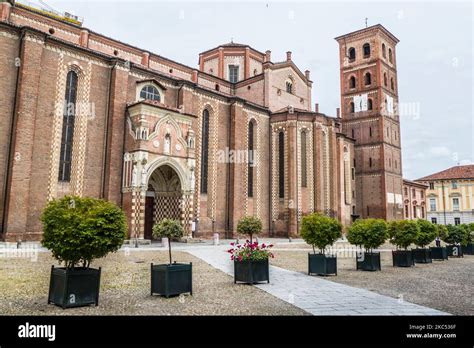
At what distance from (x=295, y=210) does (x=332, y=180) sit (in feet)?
20.0

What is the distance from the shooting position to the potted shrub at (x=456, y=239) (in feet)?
67.4

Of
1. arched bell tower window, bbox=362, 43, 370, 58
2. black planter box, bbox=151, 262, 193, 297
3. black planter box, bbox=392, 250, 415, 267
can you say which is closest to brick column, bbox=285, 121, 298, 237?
black planter box, bbox=392, 250, 415, 267

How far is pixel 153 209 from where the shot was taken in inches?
1069

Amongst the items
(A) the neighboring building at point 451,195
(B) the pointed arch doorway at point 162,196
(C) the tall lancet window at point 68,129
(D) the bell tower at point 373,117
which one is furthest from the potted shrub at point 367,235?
(A) the neighboring building at point 451,195

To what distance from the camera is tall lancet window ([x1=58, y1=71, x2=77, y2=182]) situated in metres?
21.9

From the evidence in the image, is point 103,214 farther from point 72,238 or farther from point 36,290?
point 36,290

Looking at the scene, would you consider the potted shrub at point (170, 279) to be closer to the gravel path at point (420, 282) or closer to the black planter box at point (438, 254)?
the gravel path at point (420, 282)

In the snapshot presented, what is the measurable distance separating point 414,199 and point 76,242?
196ft

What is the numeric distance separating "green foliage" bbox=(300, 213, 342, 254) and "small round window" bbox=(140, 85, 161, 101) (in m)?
17.7

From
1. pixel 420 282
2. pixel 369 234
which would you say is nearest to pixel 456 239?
pixel 369 234

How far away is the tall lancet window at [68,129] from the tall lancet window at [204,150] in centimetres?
1044

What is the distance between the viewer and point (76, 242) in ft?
22.2
